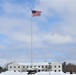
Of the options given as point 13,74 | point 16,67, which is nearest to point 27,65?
point 16,67

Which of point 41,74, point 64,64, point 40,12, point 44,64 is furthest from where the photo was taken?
point 64,64

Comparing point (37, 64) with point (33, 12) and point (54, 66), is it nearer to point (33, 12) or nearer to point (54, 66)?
point (54, 66)

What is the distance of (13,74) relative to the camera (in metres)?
57.7

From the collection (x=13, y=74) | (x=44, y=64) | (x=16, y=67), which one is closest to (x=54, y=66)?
(x=44, y=64)

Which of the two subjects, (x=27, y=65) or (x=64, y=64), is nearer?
(x=27, y=65)

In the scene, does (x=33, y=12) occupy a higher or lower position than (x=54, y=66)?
higher

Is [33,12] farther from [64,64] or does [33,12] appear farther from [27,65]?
[64,64]

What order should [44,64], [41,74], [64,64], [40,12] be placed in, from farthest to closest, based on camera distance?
[64,64] → [44,64] → [41,74] → [40,12]

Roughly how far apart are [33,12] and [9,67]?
112355 millimetres

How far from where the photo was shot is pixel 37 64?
163 metres

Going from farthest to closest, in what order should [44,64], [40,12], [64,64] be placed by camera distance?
[64,64] < [44,64] < [40,12]

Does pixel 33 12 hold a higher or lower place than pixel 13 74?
higher

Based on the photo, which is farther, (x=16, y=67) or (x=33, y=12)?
(x=16, y=67)

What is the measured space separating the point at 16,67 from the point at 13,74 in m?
105
